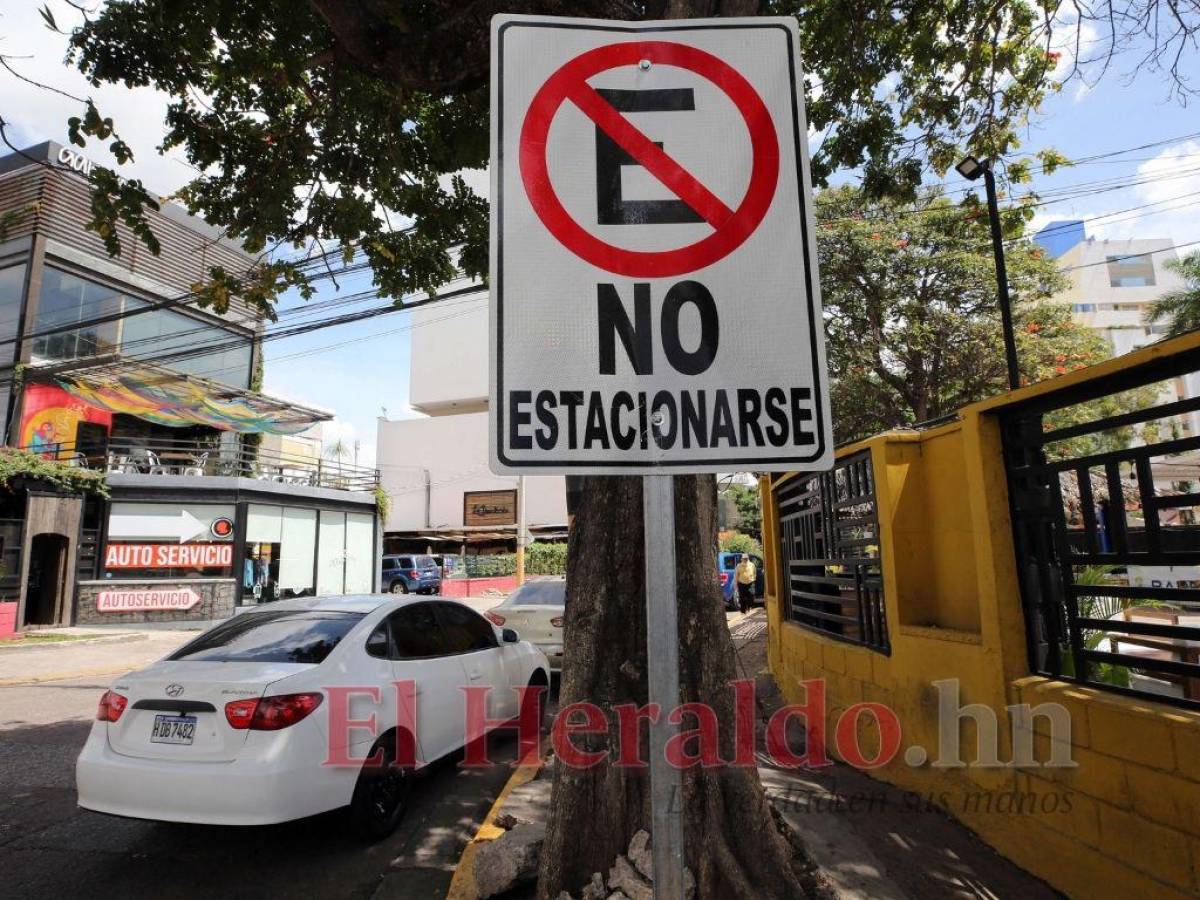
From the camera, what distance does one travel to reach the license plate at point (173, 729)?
12.5 ft

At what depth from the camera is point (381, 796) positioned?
14.2 feet

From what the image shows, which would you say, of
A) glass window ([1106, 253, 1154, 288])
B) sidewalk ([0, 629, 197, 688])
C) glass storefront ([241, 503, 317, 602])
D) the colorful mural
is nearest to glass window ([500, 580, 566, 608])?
sidewalk ([0, 629, 197, 688])

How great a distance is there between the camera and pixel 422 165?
652 cm

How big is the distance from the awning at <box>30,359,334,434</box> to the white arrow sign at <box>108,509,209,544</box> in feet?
9.74

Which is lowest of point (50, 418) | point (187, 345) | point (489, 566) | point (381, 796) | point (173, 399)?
point (381, 796)

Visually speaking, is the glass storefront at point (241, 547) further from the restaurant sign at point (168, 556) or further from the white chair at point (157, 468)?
the white chair at point (157, 468)

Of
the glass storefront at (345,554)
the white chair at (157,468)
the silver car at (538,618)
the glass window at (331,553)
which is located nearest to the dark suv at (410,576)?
the glass storefront at (345,554)

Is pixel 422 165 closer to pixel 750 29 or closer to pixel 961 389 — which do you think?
pixel 750 29

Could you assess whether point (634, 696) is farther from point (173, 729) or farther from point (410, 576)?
point (410, 576)

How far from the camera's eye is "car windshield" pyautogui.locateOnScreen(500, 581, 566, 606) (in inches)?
358

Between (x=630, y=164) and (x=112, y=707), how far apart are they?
4.29 m

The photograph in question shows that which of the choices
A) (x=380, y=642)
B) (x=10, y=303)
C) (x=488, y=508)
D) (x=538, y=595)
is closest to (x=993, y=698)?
(x=380, y=642)

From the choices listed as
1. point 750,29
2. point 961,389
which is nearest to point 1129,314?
point 961,389

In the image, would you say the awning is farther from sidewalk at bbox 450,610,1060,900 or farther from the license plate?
sidewalk at bbox 450,610,1060,900
